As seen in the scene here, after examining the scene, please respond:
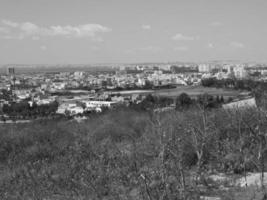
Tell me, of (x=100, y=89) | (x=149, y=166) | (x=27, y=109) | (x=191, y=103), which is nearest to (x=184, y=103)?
(x=191, y=103)

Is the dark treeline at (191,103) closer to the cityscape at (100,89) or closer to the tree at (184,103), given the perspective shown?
the tree at (184,103)

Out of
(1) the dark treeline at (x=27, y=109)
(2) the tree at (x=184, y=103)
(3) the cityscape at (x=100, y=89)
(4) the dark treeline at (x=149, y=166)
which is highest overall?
(4) the dark treeline at (x=149, y=166)

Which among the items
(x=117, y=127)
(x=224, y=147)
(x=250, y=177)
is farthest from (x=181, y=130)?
(x=117, y=127)

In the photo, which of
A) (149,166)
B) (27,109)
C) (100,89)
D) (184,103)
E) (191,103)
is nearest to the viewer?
(149,166)

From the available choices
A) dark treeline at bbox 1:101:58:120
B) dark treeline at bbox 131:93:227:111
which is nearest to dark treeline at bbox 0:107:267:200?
dark treeline at bbox 131:93:227:111

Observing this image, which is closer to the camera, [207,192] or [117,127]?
[207,192]

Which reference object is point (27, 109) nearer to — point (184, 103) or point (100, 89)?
point (184, 103)

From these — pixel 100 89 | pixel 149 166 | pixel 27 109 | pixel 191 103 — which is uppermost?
pixel 149 166

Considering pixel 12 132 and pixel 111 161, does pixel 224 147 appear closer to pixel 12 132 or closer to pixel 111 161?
pixel 111 161

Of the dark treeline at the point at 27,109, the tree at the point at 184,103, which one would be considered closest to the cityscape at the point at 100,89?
the dark treeline at the point at 27,109

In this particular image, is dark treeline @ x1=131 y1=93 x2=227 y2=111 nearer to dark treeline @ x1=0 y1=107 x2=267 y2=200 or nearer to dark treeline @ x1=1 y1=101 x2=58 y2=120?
dark treeline @ x1=0 y1=107 x2=267 y2=200

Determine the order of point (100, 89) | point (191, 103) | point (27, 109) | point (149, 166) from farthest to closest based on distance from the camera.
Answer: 1. point (100, 89)
2. point (27, 109)
3. point (191, 103)
4. point (149, 166)
